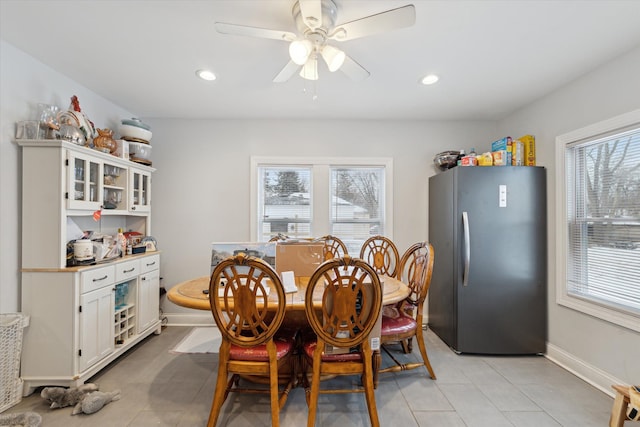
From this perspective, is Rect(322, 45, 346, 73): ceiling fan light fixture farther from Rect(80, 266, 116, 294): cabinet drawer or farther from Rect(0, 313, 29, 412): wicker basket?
Rect(0, 313, 29, 412): wicker basket

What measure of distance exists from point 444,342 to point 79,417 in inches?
123

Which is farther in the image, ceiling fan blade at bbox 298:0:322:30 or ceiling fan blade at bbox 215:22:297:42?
ceiling fan blade at bbox 215:22:297:42

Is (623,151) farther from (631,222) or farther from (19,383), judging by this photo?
(19,383)

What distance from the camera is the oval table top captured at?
1.74 metres

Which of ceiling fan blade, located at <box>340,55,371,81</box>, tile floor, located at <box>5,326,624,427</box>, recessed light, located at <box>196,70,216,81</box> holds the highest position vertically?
recessed light, located at <box>196,70,216,81</box>

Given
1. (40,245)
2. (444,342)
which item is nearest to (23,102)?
(40,245)

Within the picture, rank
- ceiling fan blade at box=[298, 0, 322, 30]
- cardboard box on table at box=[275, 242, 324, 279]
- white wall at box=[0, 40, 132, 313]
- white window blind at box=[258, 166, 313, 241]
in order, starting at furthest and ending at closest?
white window blind at box=[258, 166, 313, 241] < cardboard box on table at box=[275, 242, 324, 279] < white wall at box=[0, 40, 132, 313] < ceiling fan blade at box=[298, 0, 322, 30]

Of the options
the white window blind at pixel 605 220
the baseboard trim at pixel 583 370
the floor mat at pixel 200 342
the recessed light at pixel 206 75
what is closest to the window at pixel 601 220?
the white window blind at pixel 605 220

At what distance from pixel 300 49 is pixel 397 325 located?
2017 mm

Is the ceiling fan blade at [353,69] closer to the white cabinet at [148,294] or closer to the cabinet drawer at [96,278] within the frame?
the cabinet drawer at [96,278]

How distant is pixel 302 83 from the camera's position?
8.21 ft

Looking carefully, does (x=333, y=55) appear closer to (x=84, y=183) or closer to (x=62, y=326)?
(x=84, y=183)

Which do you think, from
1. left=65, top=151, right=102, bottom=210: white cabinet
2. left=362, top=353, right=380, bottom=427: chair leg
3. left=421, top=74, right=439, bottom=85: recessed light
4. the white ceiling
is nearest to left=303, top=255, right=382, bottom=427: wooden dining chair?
left=362, top=353, right=380, bottom=427: chair leg

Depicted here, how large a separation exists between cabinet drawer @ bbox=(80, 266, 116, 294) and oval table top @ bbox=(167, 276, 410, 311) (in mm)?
762
